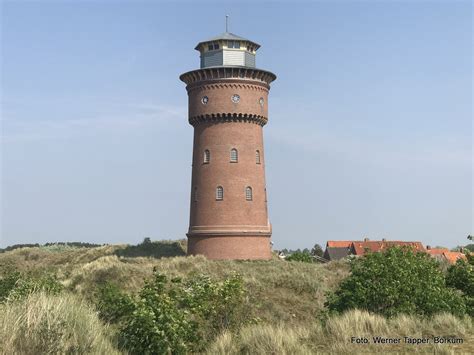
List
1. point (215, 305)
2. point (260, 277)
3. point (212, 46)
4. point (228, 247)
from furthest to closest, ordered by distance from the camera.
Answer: point (212, 46) < point (228, 247) < point (260, 277) < point (215, 305)

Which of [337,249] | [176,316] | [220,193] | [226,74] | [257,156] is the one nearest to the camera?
[176,316]

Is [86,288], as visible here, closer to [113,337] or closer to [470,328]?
[113,337]

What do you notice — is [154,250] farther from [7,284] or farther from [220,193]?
[7,284]

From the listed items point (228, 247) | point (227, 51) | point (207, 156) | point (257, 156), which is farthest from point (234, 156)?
point (227, 51)

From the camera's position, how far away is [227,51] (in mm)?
38625

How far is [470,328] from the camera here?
12.4 metres

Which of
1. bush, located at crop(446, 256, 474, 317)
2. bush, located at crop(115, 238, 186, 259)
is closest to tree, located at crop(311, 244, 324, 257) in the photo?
bush, located at crop(115, 238, 186, 259)

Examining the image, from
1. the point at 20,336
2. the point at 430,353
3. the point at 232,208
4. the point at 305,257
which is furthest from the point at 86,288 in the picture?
the point at 305,257

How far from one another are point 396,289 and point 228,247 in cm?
2177

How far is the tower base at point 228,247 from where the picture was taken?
36250 mm

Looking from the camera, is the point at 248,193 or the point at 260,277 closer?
the point at 260,277

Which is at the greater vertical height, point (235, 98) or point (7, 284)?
point (235, 98)

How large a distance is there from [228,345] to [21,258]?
48.4 meters

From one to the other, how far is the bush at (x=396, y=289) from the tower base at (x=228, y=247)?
19761 millimetres
